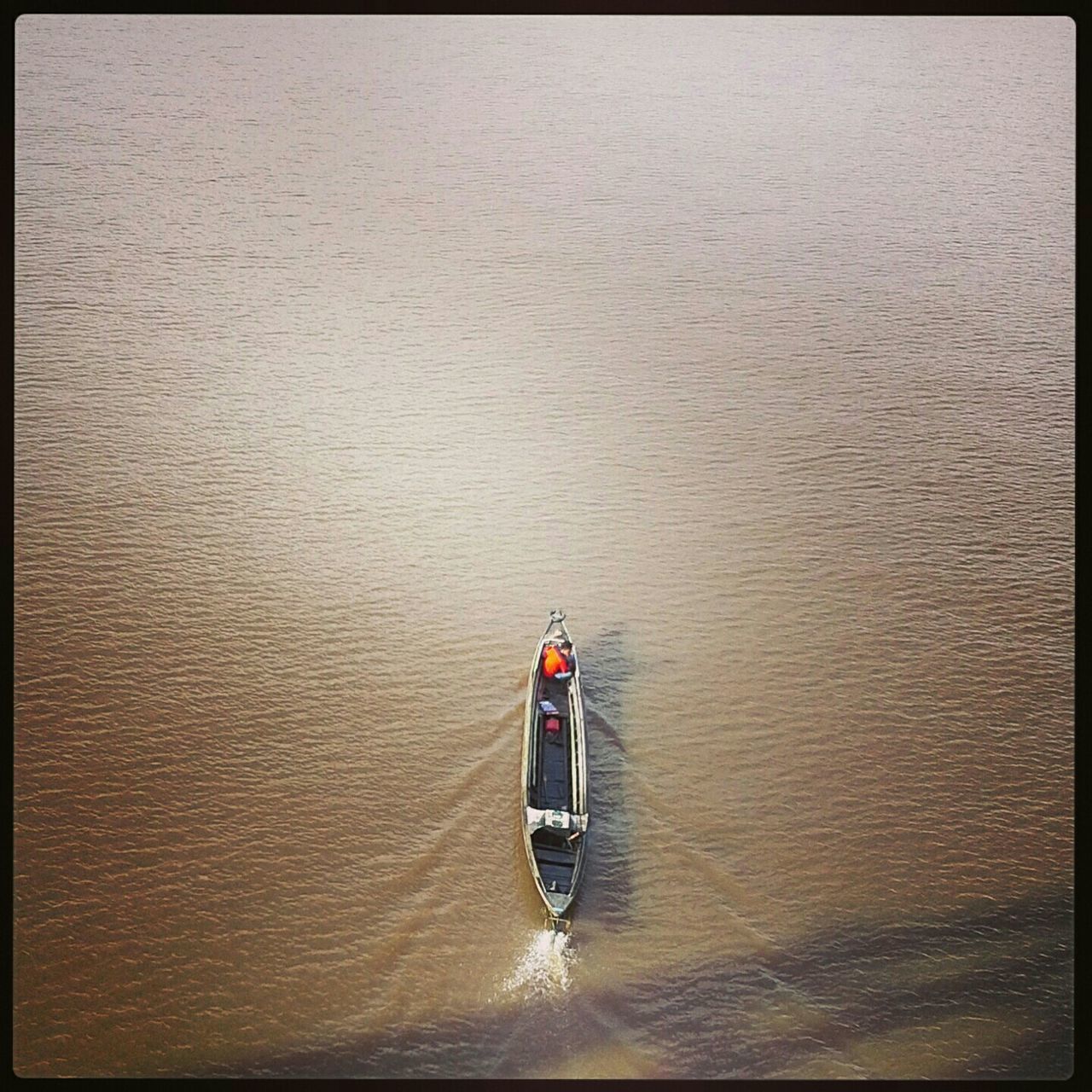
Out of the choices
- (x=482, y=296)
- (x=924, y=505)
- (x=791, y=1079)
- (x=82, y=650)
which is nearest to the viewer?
(x=791, y=1079)

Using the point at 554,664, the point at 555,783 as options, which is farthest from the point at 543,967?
the point at 554,664

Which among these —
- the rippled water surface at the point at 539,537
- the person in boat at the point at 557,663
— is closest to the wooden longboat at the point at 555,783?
the person in boat at the point at 557,663

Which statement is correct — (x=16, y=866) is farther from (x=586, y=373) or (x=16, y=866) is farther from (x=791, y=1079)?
(x=586, y=373)

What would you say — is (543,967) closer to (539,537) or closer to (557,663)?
(557,663)

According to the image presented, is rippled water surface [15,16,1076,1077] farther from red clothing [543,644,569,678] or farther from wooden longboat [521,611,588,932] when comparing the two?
red clothing [543,644,569,678]

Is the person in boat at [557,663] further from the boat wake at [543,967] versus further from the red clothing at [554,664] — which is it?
the boat wake at [543,967]

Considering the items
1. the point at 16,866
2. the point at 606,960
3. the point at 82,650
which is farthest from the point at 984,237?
the point at 16,866

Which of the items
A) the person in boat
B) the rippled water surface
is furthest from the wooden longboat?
the rippled water surface
